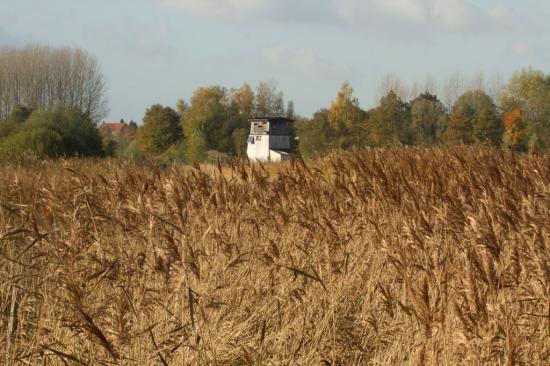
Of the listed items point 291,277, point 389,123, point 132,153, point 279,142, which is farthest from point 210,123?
point 291,277

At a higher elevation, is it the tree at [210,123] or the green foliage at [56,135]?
the tree at [210,123]

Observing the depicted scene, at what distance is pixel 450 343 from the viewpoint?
2.94 m

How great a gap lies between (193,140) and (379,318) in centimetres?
3426

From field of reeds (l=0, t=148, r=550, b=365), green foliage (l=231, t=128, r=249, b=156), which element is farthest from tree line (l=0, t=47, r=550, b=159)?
field of reeds (l=0, t=148, r=550, b=365)

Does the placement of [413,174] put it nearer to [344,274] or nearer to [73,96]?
[344,274]

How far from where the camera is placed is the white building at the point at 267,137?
58.0m

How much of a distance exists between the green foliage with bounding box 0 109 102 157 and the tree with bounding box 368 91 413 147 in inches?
875

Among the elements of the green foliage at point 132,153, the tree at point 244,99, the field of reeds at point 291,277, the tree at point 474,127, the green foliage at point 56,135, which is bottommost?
the field of reeds at point 291,277

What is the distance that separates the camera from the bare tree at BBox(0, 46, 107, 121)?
192ft

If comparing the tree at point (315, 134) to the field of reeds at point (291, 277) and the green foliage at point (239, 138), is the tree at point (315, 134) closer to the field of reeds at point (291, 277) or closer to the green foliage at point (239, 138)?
the green foliage at point (239, 138)

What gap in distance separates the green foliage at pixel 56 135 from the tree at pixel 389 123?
22.2 metres

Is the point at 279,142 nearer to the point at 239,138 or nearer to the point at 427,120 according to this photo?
the point at 239,138

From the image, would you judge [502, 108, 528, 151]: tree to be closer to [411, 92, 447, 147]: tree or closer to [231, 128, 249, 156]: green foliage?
[411, 92, 447, 147]: tree

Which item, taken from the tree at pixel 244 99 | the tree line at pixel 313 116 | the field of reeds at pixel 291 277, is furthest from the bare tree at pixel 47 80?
the field of reeds at pixel 291 277
